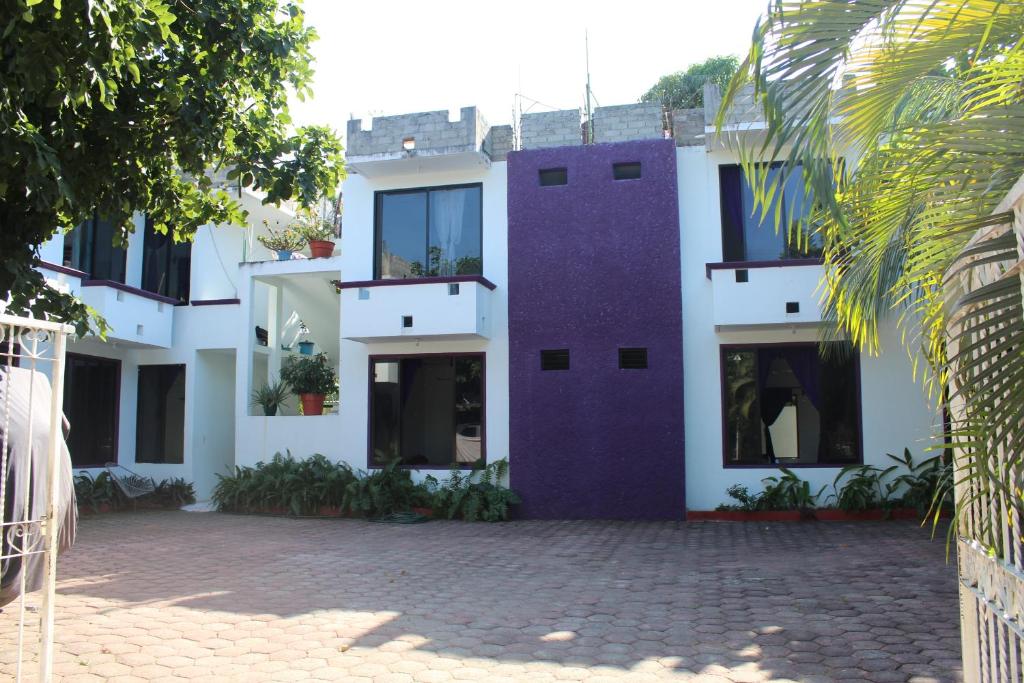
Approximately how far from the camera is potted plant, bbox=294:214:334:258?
1440 cm

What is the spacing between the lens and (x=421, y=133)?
43.1 ft

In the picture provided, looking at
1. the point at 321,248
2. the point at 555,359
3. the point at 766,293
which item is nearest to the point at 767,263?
the point at 766,293

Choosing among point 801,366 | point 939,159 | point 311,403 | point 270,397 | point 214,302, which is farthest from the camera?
point 214,302

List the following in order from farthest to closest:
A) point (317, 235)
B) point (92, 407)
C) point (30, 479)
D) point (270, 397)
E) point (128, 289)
→ point (317, 235) < point (92, 407) < point (270, 397) < point (128, 289) < point (30, 479)

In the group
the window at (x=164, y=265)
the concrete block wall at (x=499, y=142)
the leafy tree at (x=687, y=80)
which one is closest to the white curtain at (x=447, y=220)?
the concrete block wall at (x=499, y=142)

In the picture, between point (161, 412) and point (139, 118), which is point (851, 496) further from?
point (161, 412)

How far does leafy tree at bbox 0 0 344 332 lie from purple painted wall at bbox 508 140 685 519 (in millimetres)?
5470

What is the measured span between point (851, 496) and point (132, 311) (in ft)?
37.9

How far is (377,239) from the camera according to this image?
13805mm

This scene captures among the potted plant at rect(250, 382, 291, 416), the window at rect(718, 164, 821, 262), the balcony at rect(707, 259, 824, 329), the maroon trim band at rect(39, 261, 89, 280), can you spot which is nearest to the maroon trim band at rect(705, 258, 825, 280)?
the balcony at rect(707, 259, 824, 329)

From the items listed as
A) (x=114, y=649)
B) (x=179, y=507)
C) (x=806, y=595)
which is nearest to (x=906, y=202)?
(x=806, y=595)

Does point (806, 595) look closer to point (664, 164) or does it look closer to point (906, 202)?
point (906, 202)

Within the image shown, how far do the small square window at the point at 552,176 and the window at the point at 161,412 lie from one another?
7427 mm

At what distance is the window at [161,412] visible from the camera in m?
14.9
